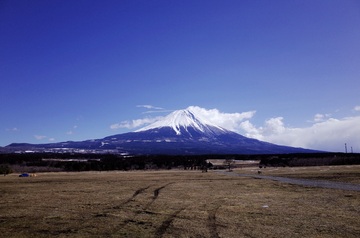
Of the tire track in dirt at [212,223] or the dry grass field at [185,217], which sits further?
the dry grass field at [185,217]

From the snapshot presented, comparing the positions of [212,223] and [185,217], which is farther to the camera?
[185,217]

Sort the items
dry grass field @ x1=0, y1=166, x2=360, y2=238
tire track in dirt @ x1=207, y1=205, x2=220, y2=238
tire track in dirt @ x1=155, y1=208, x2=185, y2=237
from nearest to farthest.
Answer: tire track in dirt @ x1=207, y1=205, x2=220, y2=238, tire track in dirt @ x1=155, y1=208, x2=185, y2=237, dry grass field @ x1=0, y1=166, x2=360, y2=238

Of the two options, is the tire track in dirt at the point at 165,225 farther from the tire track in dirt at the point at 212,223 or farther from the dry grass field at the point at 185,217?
the tire track in dirt at the point at 212,223

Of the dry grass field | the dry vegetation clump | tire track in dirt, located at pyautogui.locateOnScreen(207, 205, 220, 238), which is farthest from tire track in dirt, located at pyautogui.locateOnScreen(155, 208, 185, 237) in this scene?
the dry vegetation clump

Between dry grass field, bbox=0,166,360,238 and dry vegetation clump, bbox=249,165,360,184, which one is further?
dry vegetation clump, bbox=249,165,360,184

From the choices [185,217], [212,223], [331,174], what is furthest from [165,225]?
[331,174]

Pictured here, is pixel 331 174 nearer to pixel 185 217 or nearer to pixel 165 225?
pixel 185 217

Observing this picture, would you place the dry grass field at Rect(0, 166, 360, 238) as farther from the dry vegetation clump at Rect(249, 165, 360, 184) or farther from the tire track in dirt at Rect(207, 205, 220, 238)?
the dry vegetation clump at Rect(249, 165, 360, 184)

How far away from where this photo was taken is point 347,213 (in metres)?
20.4

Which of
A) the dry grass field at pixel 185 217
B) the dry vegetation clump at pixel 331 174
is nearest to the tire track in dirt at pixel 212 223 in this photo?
the dry grass field at pixel 185 217

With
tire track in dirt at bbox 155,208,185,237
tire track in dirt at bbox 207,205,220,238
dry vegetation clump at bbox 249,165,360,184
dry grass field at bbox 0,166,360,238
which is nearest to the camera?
tire track in dirt at bbox 207,205,220,238

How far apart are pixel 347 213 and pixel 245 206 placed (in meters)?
6.54

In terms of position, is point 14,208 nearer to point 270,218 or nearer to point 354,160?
point 270,218

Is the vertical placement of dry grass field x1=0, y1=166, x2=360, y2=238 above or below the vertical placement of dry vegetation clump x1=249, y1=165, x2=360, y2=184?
below
